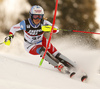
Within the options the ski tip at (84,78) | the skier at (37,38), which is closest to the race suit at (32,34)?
the skier at (37,38)

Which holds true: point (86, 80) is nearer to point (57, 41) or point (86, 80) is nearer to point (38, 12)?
point (38, 12)

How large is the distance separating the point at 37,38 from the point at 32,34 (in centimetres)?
15

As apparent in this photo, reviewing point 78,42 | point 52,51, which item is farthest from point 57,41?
point 52,51

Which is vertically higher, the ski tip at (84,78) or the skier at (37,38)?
the skier at (37,38)

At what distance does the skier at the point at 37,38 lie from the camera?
3.12m

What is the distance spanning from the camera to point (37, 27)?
3.33 metres

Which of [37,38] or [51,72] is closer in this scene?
[51,72]

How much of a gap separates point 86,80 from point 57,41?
2.97 meters

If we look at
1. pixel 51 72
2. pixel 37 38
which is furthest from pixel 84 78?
pixel 37 38

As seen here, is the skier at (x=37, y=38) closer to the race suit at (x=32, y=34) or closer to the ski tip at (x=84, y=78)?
the race suit at (x=32, y=34)

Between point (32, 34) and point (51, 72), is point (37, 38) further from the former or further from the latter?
point (51, 72)

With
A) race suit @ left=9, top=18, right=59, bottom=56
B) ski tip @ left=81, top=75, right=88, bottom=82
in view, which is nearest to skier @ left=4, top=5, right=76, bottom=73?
race suit @ left=9, top=18, right=59, bottom=56

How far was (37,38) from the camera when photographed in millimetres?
3457

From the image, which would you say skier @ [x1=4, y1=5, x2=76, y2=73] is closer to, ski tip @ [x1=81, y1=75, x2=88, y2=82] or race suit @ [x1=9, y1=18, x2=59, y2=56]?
race suit @ [x1=9, y1=18, x2=59, y2=56]
